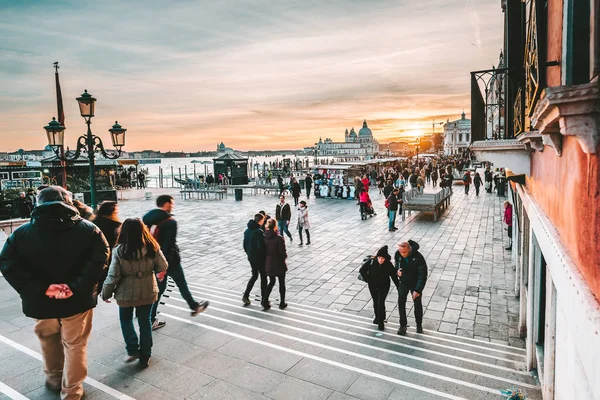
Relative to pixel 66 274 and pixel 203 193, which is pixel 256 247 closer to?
pixel 66 274

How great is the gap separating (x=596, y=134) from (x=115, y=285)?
4.18 meters

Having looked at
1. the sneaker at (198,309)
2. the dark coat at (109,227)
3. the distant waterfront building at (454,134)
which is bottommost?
the sneaker at (198,309)

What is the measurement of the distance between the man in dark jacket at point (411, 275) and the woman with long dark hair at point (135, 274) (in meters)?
3.09

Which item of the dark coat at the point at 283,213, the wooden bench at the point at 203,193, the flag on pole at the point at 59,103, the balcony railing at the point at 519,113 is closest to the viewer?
the balcony railing at the point at 519,113

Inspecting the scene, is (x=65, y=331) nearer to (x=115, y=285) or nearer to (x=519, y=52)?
(x=115, y=285)

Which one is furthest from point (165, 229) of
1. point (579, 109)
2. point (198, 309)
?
point (579, 109)

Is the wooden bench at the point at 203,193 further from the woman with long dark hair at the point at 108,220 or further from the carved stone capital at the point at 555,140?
the carved stone capital at the point at 555,140

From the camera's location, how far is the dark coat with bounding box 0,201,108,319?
3.41 meters

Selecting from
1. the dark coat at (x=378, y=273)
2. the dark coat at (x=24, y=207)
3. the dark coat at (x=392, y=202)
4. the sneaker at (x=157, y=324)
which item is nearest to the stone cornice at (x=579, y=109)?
the dark coat at (x=378, y=273)

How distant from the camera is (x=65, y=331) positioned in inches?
142

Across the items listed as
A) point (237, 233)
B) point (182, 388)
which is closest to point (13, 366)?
point (182, 388)

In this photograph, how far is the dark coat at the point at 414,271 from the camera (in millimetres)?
5484

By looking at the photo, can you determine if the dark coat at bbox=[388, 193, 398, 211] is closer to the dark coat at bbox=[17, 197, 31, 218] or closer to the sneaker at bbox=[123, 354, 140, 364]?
the sneaker at bbox=[123, 354, 140, 364]

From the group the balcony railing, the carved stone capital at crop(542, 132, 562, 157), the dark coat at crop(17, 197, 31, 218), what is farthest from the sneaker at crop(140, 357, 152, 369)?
the dark coat at crop(17, 197, 31, 218)
